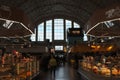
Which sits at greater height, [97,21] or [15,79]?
[97,21]

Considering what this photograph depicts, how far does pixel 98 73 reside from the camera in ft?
44.9

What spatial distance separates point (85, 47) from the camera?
39.3 m

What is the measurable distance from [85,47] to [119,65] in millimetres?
26708

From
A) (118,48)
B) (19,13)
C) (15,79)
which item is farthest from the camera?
(118,48)

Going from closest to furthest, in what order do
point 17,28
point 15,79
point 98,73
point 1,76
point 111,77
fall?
point 1,76 → point 15,79 → point 111,77 → point 98,73 → point 17,28

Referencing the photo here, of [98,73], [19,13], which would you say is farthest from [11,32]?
[19,13]

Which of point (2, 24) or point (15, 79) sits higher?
point (2, 24)

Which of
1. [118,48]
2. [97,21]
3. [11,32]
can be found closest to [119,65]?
[97,21]

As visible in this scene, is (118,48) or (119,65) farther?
(118,48)

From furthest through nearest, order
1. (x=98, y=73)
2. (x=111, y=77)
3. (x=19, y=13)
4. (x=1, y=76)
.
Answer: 1. (x=98, y=73)
2. (x=111, y=77)
3. (x=1, y=76)
4. (x=19, y=13)

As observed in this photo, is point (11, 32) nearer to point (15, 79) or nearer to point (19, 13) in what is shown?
point (15, 79)

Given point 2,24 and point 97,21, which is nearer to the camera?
point 97,21

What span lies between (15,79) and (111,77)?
12.9 feet

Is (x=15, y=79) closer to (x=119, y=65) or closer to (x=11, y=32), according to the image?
(x=119, y=65)
